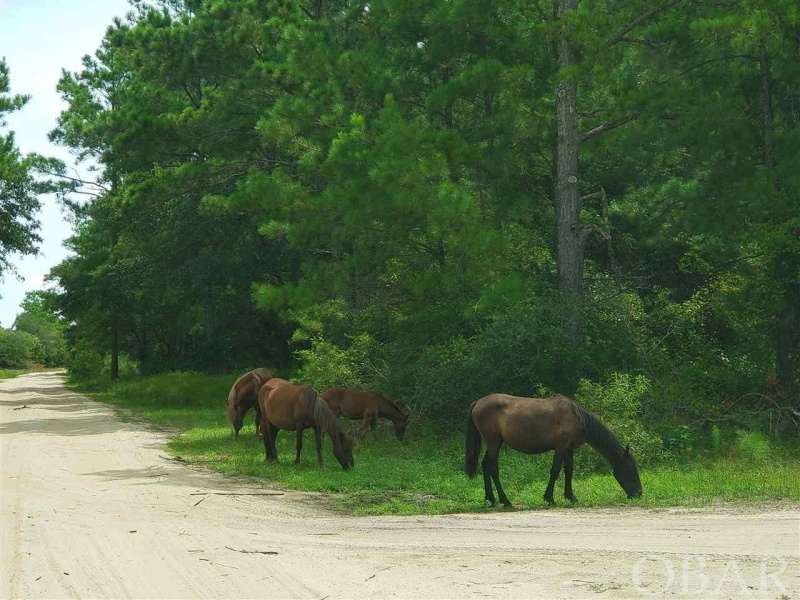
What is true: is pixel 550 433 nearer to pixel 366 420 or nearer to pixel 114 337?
pixel 366 420

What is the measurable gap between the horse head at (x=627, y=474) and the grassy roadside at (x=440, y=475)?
156mm

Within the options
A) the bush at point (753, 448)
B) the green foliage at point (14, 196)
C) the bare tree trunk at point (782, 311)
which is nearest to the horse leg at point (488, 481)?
the bush at point (753, 448)

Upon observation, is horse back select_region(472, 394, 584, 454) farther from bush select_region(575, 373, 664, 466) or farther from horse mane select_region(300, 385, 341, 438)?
horse mane select_region(300, 385, 341, 438)

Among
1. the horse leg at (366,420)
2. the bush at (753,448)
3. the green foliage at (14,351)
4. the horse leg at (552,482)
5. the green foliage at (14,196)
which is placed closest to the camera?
the horse leg at (552,482)

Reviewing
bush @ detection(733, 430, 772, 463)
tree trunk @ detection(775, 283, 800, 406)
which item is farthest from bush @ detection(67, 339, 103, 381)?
bush @ detection(733, 430, 772, 463)

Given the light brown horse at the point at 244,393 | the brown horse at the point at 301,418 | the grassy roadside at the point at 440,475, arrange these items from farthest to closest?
the light brown horse at the point at 244,393, the brown horse at the point at 301,418, the grassy roadside at the point at 440,475

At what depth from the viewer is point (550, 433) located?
11.2 metres

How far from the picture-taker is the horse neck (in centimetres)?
1128

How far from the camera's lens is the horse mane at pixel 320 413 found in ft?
46.9

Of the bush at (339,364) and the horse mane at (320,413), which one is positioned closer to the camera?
the horse mane at (320,413)

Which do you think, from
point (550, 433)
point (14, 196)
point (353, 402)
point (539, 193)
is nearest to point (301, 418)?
point (353, 402)

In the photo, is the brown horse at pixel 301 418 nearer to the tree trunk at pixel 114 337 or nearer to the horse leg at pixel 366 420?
the horse leg at pixel 366 420

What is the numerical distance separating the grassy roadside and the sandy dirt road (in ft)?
2.37

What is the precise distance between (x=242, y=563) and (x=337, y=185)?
39.7ft
